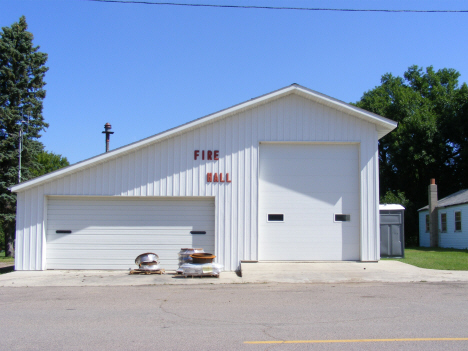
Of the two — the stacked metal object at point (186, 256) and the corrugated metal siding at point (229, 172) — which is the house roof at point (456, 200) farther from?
the stacked metal object at point (186, 256)

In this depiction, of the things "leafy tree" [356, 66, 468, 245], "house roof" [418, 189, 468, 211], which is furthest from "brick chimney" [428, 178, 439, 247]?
"leafy tree" [356, 66, 468, 245]

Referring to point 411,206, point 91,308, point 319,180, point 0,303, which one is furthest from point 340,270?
point 411,206

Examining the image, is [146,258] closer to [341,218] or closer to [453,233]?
[341,218]

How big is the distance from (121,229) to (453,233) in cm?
2170

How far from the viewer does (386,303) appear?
8922 millimetres

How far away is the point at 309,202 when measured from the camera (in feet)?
50.5

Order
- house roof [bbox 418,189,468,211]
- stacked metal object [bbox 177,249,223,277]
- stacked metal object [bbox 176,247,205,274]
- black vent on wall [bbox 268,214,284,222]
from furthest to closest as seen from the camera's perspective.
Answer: house roof [bbox 418,189,468,211] → black vent on wall [bbox 268,214,284,222] → stacked metal object [bbox 176,247,205,274] → stacked metal object [bbox 177,249,223,277]

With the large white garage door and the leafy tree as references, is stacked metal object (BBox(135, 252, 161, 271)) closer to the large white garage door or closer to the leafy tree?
the large white garage door

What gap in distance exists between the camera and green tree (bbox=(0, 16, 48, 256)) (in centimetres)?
2806

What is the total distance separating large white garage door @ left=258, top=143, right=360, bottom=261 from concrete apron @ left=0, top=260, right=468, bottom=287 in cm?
73

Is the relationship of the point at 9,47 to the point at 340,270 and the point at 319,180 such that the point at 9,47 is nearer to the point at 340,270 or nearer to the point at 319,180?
the point at 319,180

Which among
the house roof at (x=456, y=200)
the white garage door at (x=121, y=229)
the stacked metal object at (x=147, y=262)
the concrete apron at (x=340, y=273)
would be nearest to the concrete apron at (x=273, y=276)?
the concrete apron at (x=340, y=273)

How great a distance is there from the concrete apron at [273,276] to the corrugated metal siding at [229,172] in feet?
3.18

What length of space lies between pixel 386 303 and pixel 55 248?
34.7 feet
